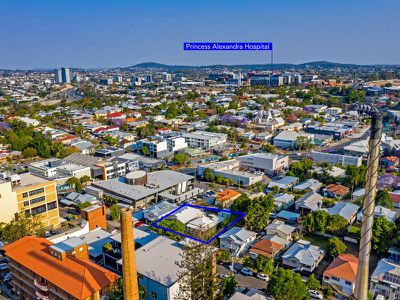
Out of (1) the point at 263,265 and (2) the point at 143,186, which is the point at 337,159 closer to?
(2) the point at 143,186

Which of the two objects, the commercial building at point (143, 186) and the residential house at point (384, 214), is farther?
the commercial building at point (143, 186)

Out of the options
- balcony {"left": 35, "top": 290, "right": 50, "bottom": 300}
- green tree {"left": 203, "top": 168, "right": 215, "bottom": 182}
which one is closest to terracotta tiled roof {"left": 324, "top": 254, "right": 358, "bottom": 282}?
→ balcony {"left": 35, "top": 290, "right": 50, "bottom": 300}

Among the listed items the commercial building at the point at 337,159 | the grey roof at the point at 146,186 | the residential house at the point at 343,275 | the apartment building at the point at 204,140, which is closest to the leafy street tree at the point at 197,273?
the residential house at the point at 343,275

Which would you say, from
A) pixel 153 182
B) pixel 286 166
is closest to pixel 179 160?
pixel 153 182

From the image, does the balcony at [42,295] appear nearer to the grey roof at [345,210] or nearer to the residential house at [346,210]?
the residential house at [346,210]

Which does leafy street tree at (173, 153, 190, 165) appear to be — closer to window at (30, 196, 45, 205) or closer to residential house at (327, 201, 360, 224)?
window at (30, 196, 45, 205)

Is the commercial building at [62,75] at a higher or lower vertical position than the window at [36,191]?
higher
